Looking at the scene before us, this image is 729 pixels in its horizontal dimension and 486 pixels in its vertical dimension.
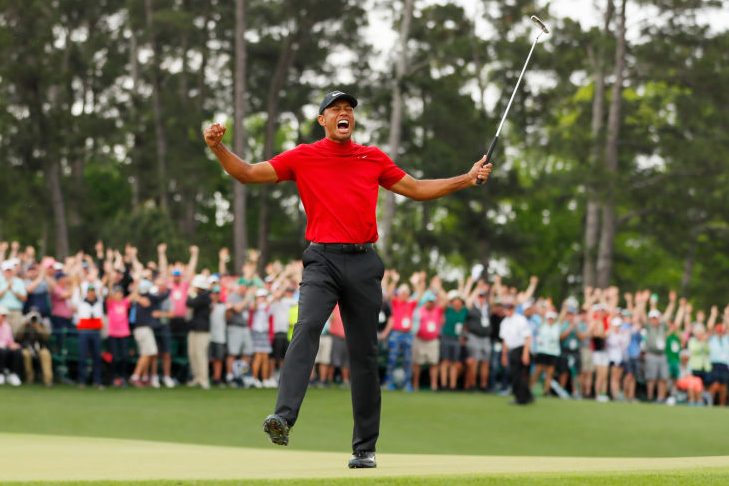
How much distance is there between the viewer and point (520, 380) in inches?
882

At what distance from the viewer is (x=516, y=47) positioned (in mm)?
46906

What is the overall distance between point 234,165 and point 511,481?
265 cm

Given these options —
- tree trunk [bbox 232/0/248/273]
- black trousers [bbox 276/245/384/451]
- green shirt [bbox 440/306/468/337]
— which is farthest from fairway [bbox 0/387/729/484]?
tree trunk [bbox 232/0/248/273]

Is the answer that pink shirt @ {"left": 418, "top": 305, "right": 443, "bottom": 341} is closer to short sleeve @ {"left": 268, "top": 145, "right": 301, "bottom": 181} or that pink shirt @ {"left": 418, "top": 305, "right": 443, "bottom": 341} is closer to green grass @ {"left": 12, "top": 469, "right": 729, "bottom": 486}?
short sleeve @ {"left": 268, "top": 145, "right": 301, "bottom": 181}

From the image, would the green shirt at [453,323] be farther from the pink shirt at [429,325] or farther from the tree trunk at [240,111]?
the tree trunk at [240,111]

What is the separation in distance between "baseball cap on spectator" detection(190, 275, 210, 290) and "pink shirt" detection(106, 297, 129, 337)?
1321 mm

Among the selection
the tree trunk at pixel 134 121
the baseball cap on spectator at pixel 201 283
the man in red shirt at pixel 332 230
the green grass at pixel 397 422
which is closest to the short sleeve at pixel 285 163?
the man in red shirt at pixel 332 230

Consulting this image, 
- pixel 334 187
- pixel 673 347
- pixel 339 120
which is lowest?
pixel 673 347

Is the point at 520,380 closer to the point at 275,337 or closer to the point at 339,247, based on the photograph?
the point at 275,337

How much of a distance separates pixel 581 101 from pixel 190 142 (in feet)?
48.0

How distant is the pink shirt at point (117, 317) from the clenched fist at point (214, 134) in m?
14.2

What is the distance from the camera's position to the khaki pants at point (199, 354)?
2317cm

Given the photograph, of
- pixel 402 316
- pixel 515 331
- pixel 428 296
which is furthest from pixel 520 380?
pixel 428 296

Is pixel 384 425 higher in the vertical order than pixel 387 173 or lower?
lower
